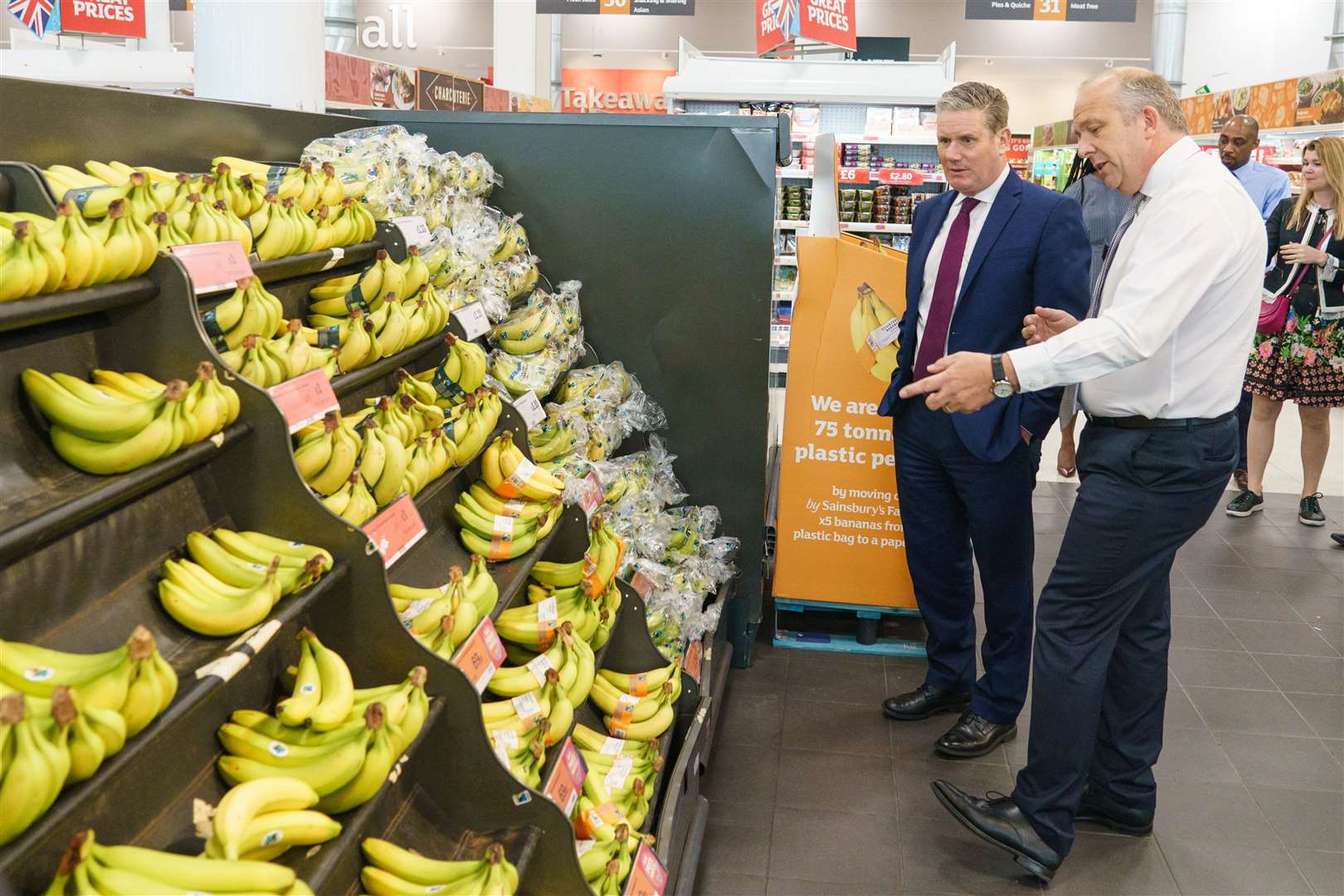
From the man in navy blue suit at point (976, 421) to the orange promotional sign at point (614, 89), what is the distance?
18.0 metres

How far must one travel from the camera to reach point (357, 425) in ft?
8.40

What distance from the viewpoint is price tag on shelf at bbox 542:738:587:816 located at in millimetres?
2336

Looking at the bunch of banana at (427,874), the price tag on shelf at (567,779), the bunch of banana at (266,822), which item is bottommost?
the price tag on shelf at (567,779)

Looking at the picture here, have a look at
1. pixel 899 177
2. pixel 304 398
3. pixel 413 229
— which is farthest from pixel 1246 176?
pixel 304 398

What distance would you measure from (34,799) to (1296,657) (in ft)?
14.9

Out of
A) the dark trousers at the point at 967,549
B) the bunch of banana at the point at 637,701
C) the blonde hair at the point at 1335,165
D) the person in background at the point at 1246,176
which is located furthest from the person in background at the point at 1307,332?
Result: the bunch of banana at the point at 637,701

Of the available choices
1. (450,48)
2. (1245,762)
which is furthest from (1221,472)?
(450,48)

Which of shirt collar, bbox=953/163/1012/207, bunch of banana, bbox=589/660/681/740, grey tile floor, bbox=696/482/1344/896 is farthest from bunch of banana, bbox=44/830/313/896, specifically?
shirt collar, bbox=953/163/1012/207

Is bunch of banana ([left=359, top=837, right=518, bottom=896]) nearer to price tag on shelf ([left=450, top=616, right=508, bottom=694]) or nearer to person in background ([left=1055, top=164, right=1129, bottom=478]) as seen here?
price tag on shelf ([left=450, top=616, right=508, bottom=694])

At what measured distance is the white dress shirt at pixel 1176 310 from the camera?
8.41ft

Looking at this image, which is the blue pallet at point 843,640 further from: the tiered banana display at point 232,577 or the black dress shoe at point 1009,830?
the tiered banana display at point 232,577

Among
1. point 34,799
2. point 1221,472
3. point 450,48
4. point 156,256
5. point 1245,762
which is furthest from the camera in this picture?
point 450,48

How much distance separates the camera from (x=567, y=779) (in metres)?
2.42

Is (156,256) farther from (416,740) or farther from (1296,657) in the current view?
(1296,657)
